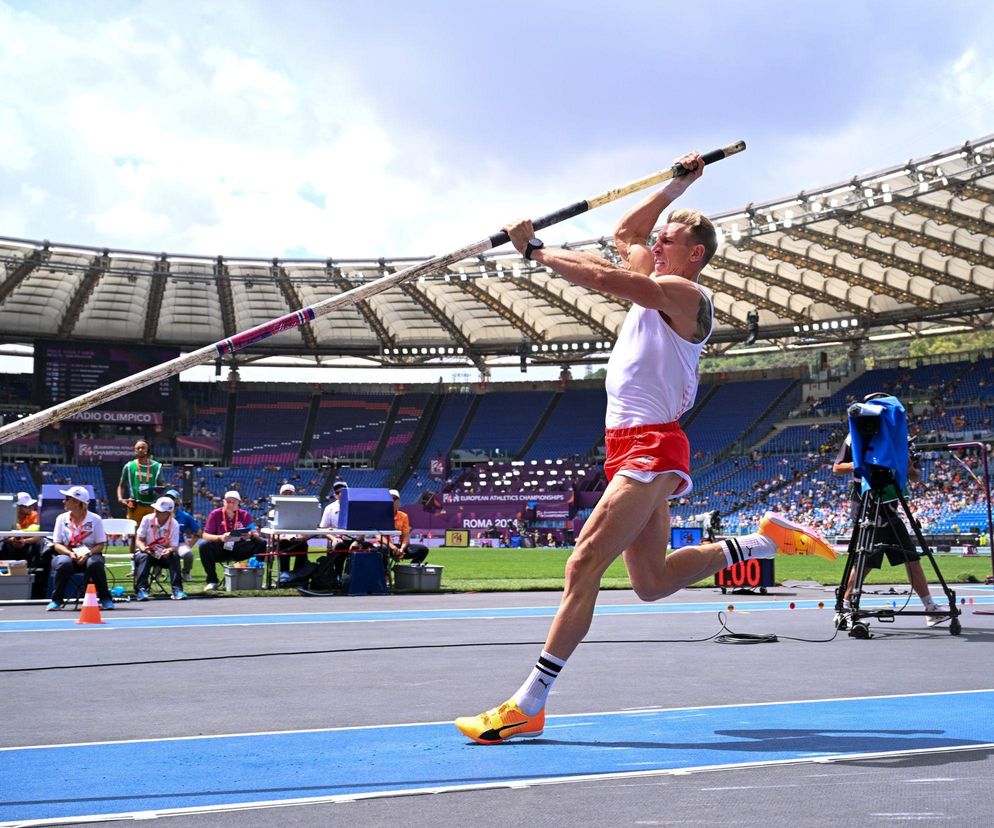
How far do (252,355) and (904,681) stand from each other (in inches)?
2193

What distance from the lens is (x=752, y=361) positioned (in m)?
122

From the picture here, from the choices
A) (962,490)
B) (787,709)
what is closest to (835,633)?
(787,709)

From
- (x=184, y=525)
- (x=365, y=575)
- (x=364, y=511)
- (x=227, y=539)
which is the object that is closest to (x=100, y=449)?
(x=184, y=525)

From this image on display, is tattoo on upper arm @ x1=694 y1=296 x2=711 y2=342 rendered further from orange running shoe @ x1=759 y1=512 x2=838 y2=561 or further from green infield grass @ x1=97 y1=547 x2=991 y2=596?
green infield grass @ x1=97 y1=547 x2=991 y2=596

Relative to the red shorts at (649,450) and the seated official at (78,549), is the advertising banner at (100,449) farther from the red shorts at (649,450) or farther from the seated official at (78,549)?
the red shorts at (649,450)

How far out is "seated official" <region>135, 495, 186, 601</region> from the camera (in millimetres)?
14961

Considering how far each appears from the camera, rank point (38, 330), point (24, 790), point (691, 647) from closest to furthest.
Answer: point (24, 790), point (691, 647), point (38, 330)

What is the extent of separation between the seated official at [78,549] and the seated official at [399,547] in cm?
484

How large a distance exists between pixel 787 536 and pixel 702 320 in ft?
5.64

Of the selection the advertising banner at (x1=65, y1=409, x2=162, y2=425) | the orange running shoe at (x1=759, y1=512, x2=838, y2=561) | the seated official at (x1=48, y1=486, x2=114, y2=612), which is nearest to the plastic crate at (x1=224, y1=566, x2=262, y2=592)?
the seated official at (x1=48, y1=486, x2=114, y2=612)

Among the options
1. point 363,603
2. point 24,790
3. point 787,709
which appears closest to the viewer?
point 24,790

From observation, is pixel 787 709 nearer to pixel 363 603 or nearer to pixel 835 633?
pixel 835 633

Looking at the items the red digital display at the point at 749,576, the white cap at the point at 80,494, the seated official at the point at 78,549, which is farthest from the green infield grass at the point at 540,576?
the white cap at the point at 80,494

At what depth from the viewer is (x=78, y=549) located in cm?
1295
